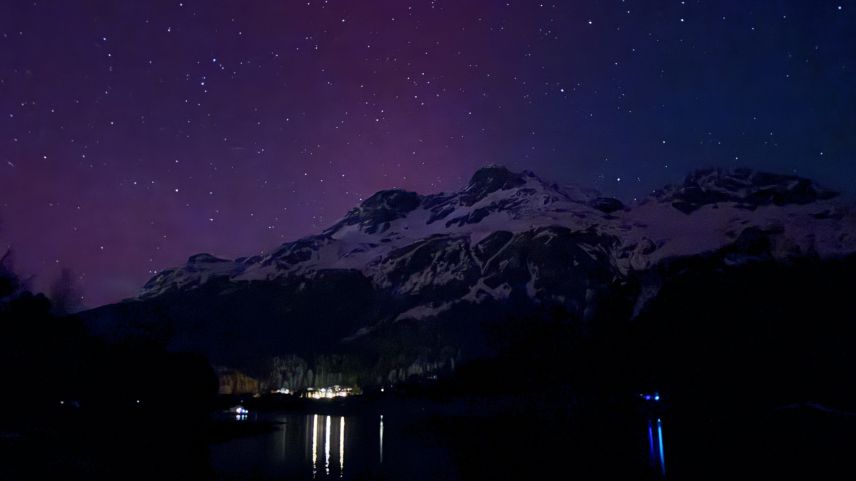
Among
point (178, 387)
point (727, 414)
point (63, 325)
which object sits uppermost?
point (63, 325)

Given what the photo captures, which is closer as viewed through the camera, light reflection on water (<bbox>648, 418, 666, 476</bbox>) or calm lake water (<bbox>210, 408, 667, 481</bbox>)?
calm lake water (<bbox>210, 408, 667, 481</bbox>)

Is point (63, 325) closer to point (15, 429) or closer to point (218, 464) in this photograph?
point (15, 429)

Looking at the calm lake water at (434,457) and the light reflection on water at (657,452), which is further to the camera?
the light reflection on water at (657,452)

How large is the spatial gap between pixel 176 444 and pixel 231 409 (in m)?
120

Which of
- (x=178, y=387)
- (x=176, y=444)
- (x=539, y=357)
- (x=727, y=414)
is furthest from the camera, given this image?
(x=539, y=357)

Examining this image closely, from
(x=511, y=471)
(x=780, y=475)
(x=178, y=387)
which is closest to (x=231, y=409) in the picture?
(x=178, y=387)

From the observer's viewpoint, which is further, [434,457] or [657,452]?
[434,457]

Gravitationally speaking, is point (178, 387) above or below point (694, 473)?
above

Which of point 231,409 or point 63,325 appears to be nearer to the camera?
point 63,325

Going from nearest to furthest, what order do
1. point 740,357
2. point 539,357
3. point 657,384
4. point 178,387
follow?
point 178,387, point 657,384, point 740,357, point 539,357

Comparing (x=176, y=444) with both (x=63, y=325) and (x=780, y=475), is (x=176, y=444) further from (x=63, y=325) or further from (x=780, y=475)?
(x=780, y=475)

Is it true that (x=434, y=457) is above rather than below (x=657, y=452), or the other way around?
above

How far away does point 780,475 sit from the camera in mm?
42469

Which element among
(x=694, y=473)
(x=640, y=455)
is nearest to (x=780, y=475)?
Answer: (x=694, y=473)
